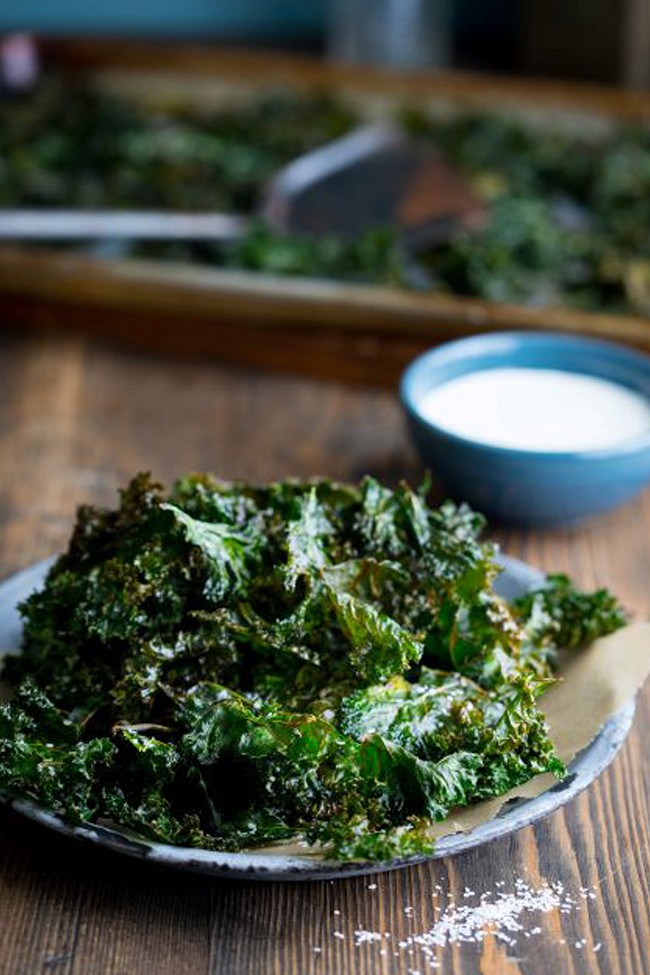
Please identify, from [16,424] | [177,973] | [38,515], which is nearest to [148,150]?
[16,424]

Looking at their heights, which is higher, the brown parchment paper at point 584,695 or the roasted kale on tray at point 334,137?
the brown parchment paper at point 584,695

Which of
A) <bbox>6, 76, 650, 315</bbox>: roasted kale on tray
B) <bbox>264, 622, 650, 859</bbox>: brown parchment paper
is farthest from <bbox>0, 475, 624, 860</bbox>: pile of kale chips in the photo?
<bbox>6, 76, 650, 315</bbox>: roasted kale on tray

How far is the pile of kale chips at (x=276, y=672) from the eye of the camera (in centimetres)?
145

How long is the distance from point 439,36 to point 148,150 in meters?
1.93

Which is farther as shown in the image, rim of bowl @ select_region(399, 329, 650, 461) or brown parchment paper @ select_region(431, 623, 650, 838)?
rim of bowl @ select_region(399, 329, 650, 461)

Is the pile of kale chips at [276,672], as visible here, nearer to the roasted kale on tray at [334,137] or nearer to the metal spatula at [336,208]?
the roasted kale on tray at [334,137]

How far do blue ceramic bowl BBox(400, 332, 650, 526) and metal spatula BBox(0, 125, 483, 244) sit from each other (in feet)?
2.75

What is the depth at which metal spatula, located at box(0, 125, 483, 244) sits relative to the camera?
322 centimetres

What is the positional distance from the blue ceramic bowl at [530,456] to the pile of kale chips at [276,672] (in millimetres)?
472

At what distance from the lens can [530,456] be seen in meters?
2.20

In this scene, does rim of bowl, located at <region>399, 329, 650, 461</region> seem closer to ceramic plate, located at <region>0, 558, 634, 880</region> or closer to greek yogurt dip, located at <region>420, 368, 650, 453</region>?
greek yogurt dip, located at <region>420, 368, 650, 453</region>

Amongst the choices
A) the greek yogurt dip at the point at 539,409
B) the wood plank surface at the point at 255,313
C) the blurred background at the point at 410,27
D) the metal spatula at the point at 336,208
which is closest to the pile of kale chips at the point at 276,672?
the greek yogurt dip at the point at 539,409

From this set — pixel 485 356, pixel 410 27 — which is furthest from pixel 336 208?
pixel 410 27

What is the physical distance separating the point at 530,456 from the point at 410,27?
11.0 ft
